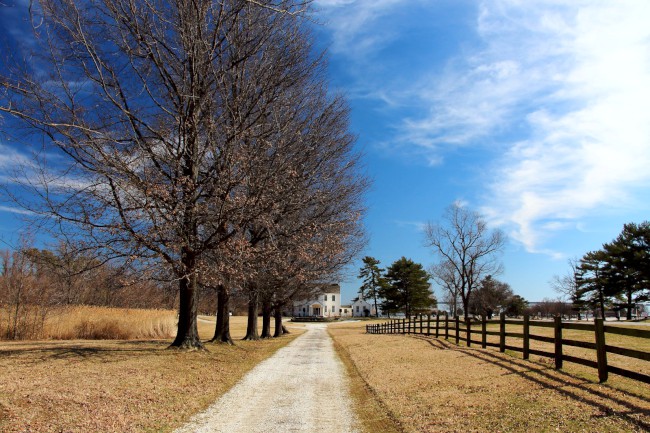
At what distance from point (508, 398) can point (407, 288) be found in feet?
253

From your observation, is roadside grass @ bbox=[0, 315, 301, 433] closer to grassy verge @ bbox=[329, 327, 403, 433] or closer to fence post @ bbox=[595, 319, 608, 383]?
grassy verge @ bbox=[329, 327, 403, 433]

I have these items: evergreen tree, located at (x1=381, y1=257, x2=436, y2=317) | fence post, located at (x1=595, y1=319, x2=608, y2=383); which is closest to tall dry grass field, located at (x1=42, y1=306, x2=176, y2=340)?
fence post, located at (x1=595, y1=319, x2=608, y2=383)

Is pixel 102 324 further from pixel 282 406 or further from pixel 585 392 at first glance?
pixel 585 392

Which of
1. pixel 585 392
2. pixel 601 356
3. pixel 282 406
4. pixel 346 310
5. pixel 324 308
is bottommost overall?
pixel 346 310

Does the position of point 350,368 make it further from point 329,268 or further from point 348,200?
point 329,268

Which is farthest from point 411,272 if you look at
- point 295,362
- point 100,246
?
point 100,246

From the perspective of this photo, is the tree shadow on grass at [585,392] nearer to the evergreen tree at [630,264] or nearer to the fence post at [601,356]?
the fence post at [601,356]

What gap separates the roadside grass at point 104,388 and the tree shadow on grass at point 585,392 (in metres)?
6.16

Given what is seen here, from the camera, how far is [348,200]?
20.1m

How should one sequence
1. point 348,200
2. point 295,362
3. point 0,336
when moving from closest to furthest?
1. point 295,362
2. point 0,336
3. point 348,200

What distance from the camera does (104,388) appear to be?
26.0 ft

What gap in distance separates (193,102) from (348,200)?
9.10 m

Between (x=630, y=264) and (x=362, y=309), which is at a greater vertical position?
(x=630, y=264)

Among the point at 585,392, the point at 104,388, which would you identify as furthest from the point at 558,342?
the point at 104,388
